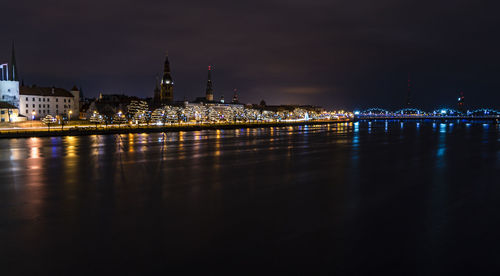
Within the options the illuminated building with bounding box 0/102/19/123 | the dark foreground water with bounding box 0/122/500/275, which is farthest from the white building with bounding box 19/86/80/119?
the dark foreground water with bounding box 0/122/500/275

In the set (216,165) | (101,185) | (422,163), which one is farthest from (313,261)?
(422,163)

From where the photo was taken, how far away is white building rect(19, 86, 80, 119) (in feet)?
180

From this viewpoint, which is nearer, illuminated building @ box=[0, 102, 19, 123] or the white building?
illuminated building @ box=[0, 102, 19, 123]

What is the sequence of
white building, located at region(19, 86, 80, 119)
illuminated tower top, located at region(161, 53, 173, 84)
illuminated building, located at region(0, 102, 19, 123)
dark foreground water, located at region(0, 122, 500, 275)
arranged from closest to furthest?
dark foreground water, located at region(0, 122, 500, 275) < illuminated building, located at region(0, 102, 19, 123) < white building, located at region(19, 86, 80, 119) < illuminated tower top, located at region(161, 53, 173, 84)

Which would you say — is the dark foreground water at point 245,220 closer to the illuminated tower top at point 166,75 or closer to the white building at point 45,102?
the white building at point 45,102

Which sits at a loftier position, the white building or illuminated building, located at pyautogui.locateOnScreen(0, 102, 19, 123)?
the white building

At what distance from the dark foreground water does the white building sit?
4539 cm

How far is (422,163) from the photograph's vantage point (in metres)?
18.9

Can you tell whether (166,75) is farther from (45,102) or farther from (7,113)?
(7,113)

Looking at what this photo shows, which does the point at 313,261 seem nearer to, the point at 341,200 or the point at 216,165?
the point at 341,200

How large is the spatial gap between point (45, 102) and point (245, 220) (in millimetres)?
59124

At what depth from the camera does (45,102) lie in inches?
2251

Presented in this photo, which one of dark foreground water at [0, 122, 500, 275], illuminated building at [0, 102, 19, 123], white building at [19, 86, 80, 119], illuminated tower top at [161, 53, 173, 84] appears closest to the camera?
dark foreground water at [0, 122, 500, 275]

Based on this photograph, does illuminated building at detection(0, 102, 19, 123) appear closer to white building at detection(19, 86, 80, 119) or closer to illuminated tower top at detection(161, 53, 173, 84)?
white building at detection(19, 86, 80, 119)
